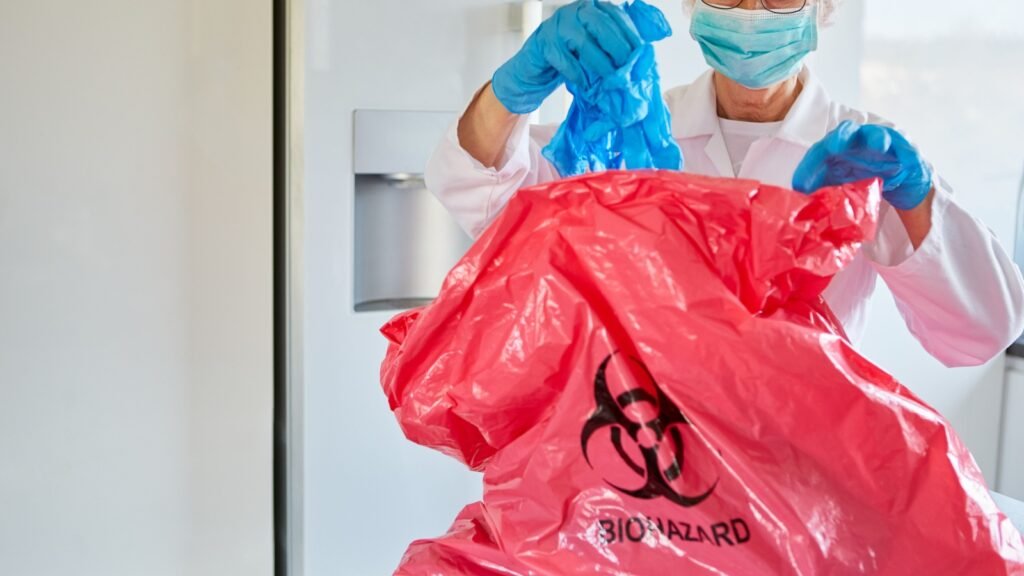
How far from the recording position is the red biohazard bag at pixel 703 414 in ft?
2.45

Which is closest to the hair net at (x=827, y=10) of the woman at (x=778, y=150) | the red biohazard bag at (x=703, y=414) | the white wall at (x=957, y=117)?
the woman at (x=778, y=150)

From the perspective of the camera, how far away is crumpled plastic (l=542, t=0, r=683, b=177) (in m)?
0.93

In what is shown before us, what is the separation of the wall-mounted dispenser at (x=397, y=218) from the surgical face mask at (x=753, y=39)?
787mm

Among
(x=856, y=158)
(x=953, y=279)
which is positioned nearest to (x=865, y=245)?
(x=953, y=279)

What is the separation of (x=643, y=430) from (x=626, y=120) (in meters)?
0.30

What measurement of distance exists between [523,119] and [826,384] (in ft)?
1.59

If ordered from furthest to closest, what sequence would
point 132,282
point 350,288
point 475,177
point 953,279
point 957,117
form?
point 957,117
point 350,288
point 132,282
point 475,177
point 953,279

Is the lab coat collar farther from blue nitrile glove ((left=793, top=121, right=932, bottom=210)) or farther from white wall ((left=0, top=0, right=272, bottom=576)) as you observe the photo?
white wall ((left=0, top=0, right=272, bottom=576))

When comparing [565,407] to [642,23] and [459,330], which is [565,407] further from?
[642,23]

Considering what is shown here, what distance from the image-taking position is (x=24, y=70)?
1.68 metres

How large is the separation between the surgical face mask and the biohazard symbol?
51cm

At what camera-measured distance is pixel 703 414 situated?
76 centimetres

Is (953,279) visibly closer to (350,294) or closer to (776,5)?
(776,5)

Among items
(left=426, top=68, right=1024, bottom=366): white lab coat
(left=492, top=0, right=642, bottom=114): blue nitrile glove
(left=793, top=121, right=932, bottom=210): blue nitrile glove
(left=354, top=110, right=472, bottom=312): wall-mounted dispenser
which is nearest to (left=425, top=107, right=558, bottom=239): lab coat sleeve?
(left=426, top=68, right=1024, bottom=366): white lab coat
